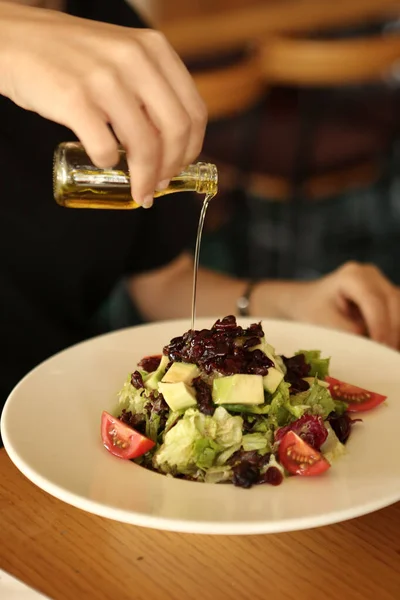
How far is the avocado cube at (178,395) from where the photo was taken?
1.07m

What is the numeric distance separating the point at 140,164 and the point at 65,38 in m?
0.18

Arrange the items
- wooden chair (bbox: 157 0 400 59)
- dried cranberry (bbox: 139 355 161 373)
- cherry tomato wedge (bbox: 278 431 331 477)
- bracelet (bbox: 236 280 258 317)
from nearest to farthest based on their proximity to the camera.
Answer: cherry tomato wedge (bbox: 278 431 331 477) < dried cranberry (bbox: 139 355 161 373) < bracelet (bbox: 236 280 258 317) < wooden chair (bbox: 157 0 400 59)

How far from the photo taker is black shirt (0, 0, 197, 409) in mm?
1681

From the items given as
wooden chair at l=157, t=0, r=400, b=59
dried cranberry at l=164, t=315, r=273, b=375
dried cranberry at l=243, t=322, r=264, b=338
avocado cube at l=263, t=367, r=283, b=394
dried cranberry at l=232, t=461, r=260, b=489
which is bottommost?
dried cranberry at l=232, t=461, r=260, b=489

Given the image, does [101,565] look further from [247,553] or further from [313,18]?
[313,18]

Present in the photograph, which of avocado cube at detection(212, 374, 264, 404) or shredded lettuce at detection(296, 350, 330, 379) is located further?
shredded lettuce at detection(296, 350, 330, 379)

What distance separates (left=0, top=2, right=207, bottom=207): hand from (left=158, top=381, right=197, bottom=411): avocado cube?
9.5 inches

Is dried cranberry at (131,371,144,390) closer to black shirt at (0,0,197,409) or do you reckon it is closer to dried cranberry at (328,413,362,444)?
dried cranberry at (328,413,362,444)

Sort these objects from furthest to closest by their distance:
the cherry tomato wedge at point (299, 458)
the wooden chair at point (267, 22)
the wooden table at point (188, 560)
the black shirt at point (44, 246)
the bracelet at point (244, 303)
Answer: the wooden chair at point (267, 22) → the bracelet at point (244, 303) → the black shirt at point (44, 246) → the cherry tomato wedge at point (299, 458) → the wooden table at point (188, 560)

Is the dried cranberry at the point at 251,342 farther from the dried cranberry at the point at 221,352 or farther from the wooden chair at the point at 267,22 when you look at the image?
the wooden chair at the point at 267,22

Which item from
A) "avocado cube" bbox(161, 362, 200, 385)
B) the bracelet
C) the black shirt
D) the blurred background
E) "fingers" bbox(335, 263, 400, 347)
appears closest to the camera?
"avocado cube" bbox(161, 362, 200, 385)

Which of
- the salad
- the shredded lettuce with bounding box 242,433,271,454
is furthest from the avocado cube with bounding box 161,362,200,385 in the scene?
the shredded lettuce with bounding box 242,433,271,454

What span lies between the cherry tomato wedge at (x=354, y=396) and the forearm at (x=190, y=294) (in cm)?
49

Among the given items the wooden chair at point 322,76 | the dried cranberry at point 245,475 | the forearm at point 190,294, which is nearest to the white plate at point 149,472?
the dried cranberry at point 245,475
